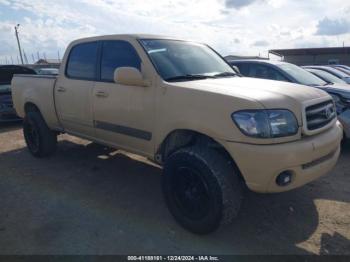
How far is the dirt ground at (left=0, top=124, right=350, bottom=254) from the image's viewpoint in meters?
3.05

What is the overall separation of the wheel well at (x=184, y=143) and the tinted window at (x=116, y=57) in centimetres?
94

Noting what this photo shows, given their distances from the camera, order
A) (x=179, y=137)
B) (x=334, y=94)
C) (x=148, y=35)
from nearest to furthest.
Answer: (x=179, y=137) < (x=148, y=35) < (x=334, y=94)

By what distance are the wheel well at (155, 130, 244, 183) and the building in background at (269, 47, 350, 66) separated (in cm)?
3634

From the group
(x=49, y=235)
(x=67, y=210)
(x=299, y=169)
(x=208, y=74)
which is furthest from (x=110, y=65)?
(x=299, y=169)

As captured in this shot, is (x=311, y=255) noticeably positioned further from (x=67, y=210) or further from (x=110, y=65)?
(x=110, y=65)

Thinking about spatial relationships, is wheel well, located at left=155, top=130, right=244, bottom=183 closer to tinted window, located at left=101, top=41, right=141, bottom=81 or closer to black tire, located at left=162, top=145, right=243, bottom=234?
black tire, located at left=162, top=145, right=243, bottom=234

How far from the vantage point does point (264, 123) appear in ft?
8.97

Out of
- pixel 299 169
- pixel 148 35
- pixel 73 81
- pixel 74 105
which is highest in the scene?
pixel 148 35

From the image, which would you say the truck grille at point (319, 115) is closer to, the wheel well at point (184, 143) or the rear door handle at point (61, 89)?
the wheel well at point (184, 143)

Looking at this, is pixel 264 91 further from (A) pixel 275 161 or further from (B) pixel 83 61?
(B) pixel 83 61

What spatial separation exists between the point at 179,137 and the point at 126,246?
120cm

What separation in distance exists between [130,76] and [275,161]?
1725 millimetres

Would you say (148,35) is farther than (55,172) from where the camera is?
No

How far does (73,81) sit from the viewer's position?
4.72 metres
